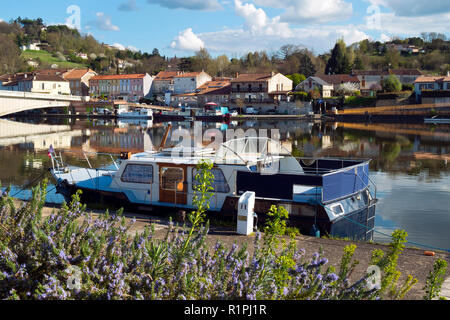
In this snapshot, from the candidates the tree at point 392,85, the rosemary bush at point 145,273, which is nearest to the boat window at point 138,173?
the rosemary bush at point 145,273

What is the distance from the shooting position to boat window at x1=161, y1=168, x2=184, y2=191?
13969 millimetres

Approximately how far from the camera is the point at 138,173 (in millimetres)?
14500

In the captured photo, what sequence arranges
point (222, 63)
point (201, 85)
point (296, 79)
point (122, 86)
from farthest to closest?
1. point (222, 63)
2. point (122, 86)
3. point (201, 85)
4. point (296, 79)

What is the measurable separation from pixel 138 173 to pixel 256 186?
396 centimetres

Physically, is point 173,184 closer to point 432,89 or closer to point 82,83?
point 432,89

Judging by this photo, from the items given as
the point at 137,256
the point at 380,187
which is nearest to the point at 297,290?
the point at 137,256

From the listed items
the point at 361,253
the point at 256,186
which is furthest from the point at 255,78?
the point at 361,253

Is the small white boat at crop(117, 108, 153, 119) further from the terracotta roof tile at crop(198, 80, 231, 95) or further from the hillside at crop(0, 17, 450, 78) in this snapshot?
Answer: the hillside at crop(0, 17, 450, 78)

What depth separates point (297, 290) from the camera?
5719mm

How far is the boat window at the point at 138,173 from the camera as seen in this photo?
14.3 metres

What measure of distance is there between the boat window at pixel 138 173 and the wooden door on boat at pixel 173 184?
0.43 m

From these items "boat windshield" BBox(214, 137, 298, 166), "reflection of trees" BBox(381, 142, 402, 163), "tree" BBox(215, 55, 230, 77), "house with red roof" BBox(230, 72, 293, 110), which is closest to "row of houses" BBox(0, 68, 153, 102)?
"tree" BBox(215, 55, 230, 77)

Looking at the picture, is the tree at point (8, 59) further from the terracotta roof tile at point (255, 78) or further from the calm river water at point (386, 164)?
the calm river water at point (386, 164)

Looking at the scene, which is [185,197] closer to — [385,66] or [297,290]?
[297,290]
